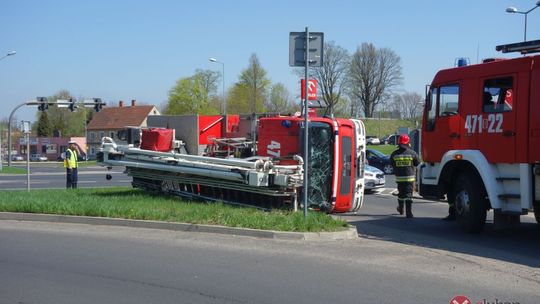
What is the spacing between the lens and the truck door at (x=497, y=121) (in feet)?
32.4

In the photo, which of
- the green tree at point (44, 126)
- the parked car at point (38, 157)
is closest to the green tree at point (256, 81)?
the parked car at point (38, 157)

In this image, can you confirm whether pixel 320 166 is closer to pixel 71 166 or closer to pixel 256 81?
pixel 71 166

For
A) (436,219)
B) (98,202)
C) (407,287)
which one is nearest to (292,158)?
(436,219)

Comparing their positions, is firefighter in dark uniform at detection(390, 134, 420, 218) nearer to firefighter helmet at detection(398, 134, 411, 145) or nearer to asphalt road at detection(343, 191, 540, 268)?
firefighter helmet at detection(398, 134, 411, 145)

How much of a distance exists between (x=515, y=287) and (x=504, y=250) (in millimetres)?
2628

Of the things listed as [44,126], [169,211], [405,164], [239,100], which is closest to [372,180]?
[405,164]

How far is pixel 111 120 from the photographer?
100875 millimetres

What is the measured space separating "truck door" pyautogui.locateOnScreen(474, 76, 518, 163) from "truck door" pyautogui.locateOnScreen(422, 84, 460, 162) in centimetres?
44

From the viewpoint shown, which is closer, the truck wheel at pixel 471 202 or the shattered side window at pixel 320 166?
the truck wheel at pixel 471 202

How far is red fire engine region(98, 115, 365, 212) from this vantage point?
40.4 feet

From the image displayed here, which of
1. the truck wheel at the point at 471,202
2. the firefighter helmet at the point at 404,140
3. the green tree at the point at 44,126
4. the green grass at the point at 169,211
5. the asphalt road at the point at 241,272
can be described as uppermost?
the green tree at the point at 44,126

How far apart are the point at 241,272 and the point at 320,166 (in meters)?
5.27

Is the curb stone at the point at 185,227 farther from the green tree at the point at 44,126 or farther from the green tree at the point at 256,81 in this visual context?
the green tree at the point at 44,126

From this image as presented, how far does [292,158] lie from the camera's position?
41.6 ft
